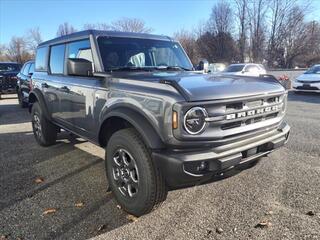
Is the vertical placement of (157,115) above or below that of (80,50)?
below

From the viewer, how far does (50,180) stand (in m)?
4.63

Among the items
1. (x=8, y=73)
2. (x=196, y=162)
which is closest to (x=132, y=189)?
(x=196, y=162)

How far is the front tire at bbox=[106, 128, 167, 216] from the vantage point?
3188 mm

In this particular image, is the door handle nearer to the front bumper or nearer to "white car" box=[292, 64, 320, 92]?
the front bumper

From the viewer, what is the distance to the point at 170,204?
12.4 ft

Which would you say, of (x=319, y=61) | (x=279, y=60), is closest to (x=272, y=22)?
(x=279, y=60)

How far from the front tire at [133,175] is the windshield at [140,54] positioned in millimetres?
1145

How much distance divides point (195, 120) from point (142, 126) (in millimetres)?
552

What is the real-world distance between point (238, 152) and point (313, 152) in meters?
3.05

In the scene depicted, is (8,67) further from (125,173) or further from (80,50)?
(125,173)

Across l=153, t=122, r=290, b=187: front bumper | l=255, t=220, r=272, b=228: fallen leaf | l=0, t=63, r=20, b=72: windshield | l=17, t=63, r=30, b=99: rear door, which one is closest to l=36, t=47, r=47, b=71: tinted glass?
l=153, t=122, r=290, b=187: front bumper

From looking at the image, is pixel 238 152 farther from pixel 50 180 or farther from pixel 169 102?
pixel 50 180

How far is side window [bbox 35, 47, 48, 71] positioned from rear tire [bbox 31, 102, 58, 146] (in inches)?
27.6

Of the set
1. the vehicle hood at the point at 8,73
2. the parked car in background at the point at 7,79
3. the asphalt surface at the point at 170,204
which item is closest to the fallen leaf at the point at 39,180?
the asphalt surface at the point at 170,204
